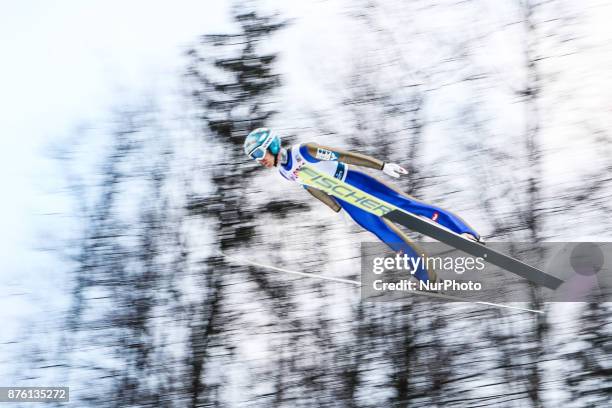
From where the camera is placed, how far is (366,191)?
6988 mm

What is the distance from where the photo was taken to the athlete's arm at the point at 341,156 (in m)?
6.51

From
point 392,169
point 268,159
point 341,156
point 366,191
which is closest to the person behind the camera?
point 392,169

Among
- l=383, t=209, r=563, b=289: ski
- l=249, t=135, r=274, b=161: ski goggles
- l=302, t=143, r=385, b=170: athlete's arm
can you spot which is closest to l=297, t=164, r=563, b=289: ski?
l=383, t=209, r=563, b=289: ski

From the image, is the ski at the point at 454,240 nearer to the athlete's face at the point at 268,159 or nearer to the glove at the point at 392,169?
the glove at the point at 392,169

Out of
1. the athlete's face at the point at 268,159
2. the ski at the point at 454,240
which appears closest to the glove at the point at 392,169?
the ski at the point at 454,240

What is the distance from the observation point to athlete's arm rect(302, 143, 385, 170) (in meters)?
6.51

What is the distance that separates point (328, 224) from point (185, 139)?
292 cm

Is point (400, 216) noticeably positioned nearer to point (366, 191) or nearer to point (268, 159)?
point (366, 191)

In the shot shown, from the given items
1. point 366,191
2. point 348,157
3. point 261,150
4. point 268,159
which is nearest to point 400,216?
point 366,191

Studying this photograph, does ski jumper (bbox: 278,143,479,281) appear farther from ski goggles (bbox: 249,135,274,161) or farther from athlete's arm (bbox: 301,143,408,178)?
ski goggles (bbox: 249,135,274,161)

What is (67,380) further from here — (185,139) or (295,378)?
(185,139)

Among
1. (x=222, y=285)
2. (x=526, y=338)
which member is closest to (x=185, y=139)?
(x=222, y=285)

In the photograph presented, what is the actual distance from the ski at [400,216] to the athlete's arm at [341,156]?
0.80ft

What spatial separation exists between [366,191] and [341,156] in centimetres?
60
